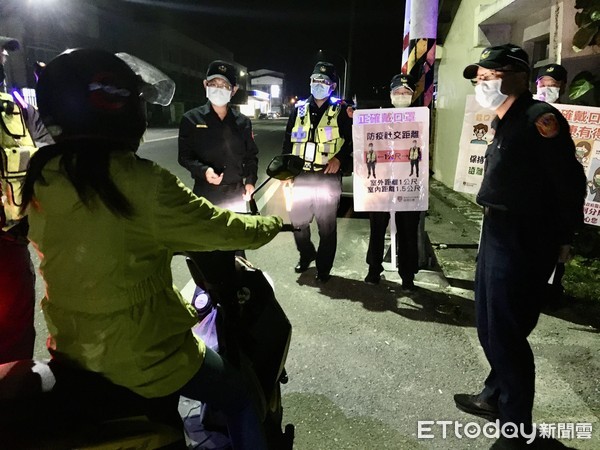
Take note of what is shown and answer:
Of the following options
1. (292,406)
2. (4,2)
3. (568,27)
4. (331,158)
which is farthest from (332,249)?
(4,2)

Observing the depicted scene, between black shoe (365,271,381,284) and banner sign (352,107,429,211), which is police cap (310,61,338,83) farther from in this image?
black shoe (365,271,381,284)

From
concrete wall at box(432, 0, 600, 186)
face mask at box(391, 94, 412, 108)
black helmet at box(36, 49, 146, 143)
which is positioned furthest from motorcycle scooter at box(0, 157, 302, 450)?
concrete wall at box(432, 0, 600, 186)

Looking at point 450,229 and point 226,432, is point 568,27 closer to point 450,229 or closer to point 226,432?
point 450,229

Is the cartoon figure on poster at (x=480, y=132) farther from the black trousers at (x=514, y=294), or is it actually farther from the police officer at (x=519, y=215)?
the black trousers at (x=514, y=294)

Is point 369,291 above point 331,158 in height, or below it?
below

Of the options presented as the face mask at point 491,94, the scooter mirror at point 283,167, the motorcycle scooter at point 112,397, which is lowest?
the motorcycle scooter at point 112,397

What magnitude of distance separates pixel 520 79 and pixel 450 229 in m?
5.15

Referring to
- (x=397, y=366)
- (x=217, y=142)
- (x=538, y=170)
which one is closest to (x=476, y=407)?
(x=397, y=366)

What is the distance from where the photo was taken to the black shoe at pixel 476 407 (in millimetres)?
2993

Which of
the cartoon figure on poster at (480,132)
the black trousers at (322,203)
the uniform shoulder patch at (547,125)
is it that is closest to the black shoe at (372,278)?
the black trousers at (322,203)

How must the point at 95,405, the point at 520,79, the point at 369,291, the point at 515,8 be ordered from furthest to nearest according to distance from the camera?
the point at 515,8 < the point at 369,291 < the point at 520,79 < the point at 95,405

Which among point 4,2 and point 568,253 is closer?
point 568,253

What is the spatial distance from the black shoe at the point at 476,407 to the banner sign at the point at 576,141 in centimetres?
245

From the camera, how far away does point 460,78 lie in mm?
9750
